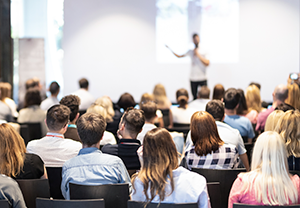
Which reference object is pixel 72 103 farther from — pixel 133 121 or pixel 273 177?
pixel 273 177

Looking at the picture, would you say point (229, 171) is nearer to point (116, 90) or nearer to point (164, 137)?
point (164, 137)

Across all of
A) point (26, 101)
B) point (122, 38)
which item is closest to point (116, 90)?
point (122, 38)

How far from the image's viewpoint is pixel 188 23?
8375 mm

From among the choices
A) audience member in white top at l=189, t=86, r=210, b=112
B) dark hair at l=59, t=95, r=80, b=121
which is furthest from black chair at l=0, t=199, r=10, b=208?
audience member in white top at l=189, t=86, r=210, b=112

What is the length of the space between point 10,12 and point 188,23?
4543 millimetres

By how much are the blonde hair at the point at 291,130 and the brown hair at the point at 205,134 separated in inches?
19.1

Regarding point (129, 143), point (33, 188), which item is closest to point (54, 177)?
point (33, 188)

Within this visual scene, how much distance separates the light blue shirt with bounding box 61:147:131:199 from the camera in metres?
1.99

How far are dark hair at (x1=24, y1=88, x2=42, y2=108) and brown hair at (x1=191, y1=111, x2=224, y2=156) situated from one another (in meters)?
2.87

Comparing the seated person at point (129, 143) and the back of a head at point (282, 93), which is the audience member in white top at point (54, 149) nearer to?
the seated person at point (129, 143)

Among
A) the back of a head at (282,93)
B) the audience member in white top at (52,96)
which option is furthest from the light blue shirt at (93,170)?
the audience member in white top at (52,96)

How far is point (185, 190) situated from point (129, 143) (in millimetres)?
890

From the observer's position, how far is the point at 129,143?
249 cm

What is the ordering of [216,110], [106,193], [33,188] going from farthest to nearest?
[216,110] < [33,188] < [106,193]
